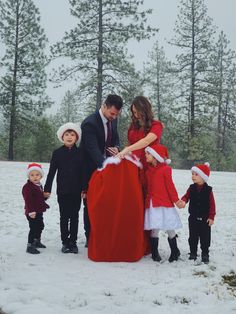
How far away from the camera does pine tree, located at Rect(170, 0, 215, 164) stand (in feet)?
100

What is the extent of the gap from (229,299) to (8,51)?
28301 millimetres

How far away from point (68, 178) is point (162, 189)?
1.46 m

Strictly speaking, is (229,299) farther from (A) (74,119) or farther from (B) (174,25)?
(A) (74,119)

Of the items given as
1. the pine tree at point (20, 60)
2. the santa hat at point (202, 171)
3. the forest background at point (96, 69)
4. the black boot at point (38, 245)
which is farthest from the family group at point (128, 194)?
the pine tree at point (20, 60)

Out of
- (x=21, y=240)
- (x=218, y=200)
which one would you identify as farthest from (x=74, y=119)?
(x=21, y=240)

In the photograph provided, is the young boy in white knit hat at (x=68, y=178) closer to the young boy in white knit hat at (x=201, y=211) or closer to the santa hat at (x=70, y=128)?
the santa hat at (x=70, y=128)

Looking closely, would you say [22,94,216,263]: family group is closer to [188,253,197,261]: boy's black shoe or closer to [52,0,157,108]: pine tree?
[188,253,197,261]: boy's black shoe

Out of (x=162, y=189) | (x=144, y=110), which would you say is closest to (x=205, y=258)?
(x=162, y=189)

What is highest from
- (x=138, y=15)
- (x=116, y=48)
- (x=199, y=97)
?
(x=138, y=15)

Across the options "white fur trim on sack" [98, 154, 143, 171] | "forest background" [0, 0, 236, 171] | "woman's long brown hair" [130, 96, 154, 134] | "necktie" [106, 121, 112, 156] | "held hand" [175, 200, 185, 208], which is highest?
"forest background" [0, 0, 236, 171]

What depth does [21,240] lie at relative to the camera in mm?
6973

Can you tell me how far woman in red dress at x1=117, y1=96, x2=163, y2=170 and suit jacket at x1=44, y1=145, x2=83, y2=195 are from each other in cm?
79

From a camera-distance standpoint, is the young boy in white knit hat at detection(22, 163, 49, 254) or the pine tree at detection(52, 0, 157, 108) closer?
the young boy in white knit hat at detection(22, 163, 49, 254)

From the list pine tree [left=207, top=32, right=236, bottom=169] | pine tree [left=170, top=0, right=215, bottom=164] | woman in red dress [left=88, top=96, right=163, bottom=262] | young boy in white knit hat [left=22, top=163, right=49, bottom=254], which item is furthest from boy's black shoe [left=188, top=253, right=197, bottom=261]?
pine tree [left=207, top=32, right=236, bottom=169]
